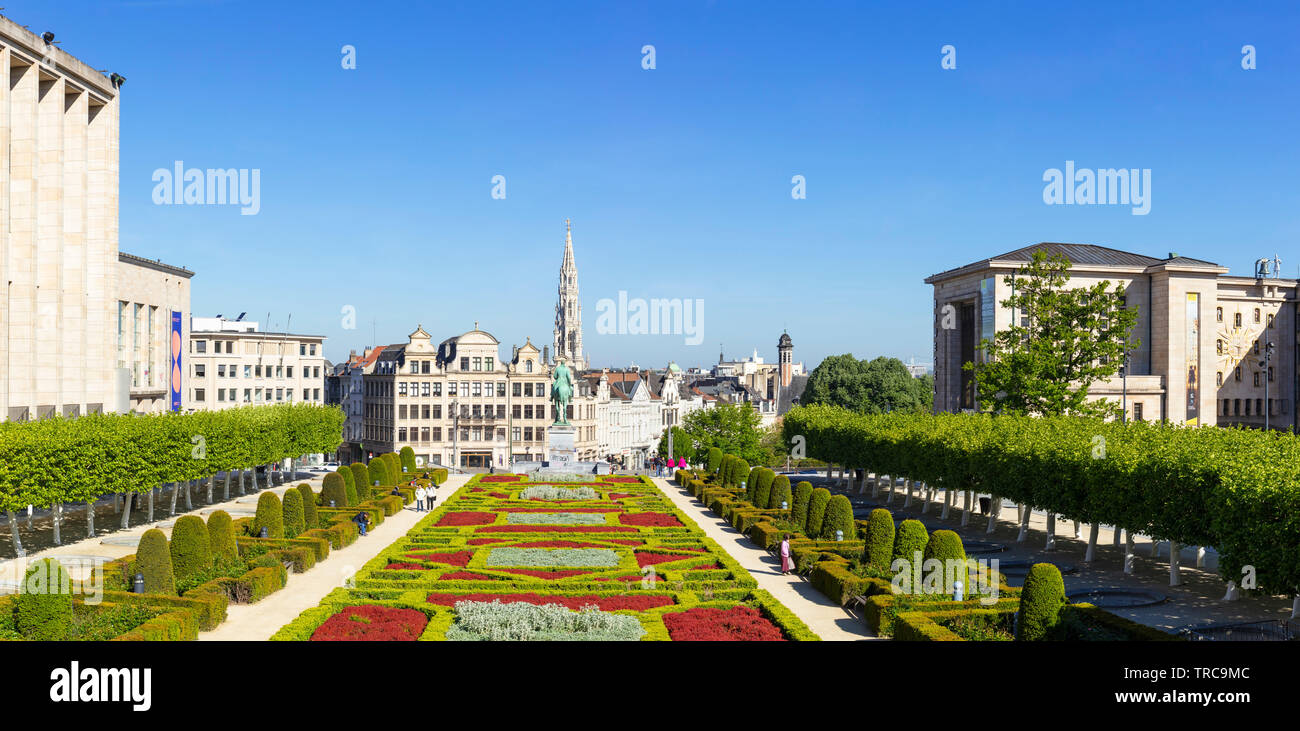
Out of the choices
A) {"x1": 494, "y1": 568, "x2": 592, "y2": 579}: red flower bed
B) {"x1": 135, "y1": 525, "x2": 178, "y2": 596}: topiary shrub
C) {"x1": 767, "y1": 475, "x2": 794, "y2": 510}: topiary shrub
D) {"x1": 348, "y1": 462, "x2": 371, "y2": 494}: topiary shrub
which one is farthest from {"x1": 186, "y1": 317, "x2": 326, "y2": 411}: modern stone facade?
{"x1": 135, "y1": 525, "x2": 178, "y2": 596}: topiary shrub

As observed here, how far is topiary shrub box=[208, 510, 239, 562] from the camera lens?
3619 cm

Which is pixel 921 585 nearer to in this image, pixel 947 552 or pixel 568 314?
pixel 947 552

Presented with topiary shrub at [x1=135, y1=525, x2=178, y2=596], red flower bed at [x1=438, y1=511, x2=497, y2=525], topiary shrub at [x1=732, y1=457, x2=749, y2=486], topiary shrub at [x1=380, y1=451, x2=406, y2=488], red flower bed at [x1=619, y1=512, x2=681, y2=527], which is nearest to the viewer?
topiary shrub at [x1=135, y1=525, x2=178, y2=596]

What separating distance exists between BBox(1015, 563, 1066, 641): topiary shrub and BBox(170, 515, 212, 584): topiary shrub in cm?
2666

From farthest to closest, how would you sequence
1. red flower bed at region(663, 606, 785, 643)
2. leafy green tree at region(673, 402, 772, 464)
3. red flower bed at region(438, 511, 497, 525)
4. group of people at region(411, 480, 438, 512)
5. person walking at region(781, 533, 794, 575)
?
leafy green tree at region(673, 402, 772, 464) < group of people at region(411, 480, 438, 512) < red flower bed at region(438, 511, 497, 525) < person walking at region(781, 533, 794, 575) < red flower bed at region(663, 606, 785, 643)

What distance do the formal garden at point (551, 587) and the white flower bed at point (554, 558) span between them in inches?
1.9

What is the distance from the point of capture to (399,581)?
116 feet

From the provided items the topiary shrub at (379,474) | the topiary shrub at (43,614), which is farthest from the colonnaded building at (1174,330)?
the topiary shrub at (43,614)

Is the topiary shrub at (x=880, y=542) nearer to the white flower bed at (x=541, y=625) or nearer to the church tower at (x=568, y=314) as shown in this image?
the white flower bed at (x=541, y=625)

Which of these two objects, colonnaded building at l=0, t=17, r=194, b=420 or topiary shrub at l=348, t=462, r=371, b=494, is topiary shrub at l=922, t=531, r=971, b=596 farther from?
colonnaded building at l=0, t=17, r=194, b=420

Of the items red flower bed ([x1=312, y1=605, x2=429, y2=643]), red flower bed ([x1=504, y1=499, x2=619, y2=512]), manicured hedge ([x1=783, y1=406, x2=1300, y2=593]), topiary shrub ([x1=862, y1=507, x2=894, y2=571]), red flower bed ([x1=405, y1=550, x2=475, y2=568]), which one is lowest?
red flower bed ([x1=504, y1=499, x2=619, y2=512])

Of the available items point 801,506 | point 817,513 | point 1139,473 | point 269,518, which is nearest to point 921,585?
point 1139,473
